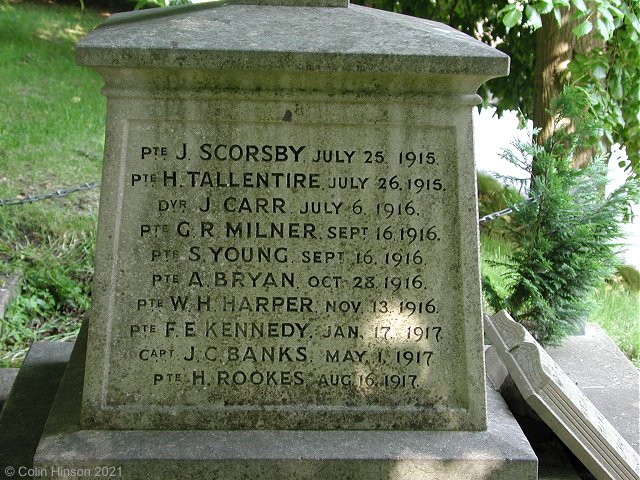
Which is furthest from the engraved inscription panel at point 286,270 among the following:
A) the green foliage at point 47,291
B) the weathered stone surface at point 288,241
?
the green foliage at point 47,291

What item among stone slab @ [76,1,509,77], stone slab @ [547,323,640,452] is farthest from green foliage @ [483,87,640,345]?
stone slab @ [76,1,509,77]

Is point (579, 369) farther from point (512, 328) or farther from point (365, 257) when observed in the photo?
point (365, 257)

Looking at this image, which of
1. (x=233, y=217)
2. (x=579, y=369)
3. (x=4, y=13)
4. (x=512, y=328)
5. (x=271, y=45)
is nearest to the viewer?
(x=271, y=45)

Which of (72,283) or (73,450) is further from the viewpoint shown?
(72,283)

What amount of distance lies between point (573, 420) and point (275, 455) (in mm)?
988

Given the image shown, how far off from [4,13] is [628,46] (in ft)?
30.4

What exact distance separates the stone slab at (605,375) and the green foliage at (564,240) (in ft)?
0.40

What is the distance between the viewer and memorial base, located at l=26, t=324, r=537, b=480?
2494 mm

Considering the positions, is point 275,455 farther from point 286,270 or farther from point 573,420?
point 573,420

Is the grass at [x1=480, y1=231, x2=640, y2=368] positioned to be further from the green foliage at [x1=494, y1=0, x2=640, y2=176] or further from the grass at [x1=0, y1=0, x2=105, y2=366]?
the grass at [x1=0, y1=0, x2=105, y2=366]

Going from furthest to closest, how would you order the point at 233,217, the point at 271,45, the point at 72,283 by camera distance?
the point at 72,283 < the point at 233,217 < the point at 271,45

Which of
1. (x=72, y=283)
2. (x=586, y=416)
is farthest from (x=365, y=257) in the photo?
(x=72, y=283)

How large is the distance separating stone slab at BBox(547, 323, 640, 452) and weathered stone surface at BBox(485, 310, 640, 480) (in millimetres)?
385

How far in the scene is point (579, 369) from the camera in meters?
3.97
